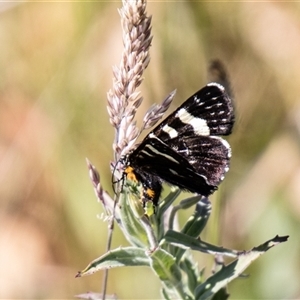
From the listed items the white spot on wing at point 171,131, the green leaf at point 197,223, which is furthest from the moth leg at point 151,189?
the green leaf at point 197,223

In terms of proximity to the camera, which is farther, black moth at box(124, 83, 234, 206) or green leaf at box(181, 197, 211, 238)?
green leaf at box(181, 197, 211, 238)

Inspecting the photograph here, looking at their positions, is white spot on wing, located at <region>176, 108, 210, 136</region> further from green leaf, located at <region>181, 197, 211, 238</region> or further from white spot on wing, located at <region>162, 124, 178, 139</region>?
green leaf, located at <region>181, 197, 211, 238</region>

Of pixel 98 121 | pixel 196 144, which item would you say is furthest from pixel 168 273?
pixel 98 121

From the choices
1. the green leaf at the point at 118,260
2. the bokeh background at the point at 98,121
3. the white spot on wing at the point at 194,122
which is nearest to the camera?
the green leaf at the point at 118,260

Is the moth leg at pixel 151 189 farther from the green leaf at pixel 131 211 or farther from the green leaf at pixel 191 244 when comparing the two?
the green leaf at pixel 191 244

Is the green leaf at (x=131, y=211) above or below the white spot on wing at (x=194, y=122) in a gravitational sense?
below

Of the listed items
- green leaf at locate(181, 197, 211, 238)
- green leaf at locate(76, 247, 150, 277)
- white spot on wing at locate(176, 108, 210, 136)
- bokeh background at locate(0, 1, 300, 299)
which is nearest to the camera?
green leaf at locate(76, 247, 150, 277)

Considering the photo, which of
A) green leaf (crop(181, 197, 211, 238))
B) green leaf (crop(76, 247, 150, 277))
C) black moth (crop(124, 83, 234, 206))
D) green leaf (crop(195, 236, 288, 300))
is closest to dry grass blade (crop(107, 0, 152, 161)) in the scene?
black moth (crop(124, 83, 234, 206))
